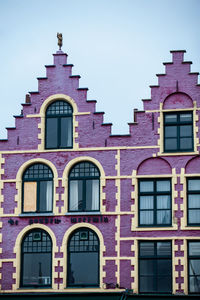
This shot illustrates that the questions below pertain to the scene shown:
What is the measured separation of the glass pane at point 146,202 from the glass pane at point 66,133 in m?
3.75

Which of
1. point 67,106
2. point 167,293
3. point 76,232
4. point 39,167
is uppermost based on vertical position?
point 67,106

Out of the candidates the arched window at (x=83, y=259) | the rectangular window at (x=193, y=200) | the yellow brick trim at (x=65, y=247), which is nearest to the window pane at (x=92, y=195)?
the yellow brick trim at (x=65, y=247)

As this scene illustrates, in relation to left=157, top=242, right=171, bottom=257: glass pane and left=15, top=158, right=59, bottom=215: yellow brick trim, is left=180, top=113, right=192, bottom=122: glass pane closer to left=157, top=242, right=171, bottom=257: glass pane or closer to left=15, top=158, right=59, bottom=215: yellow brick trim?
left=157, top=242, right=171, bottom=257: glass pane

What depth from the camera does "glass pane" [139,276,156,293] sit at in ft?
108

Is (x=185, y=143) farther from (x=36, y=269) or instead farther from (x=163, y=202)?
(x=36, y=269)

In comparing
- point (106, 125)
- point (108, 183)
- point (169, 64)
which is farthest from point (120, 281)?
point (169, 64)

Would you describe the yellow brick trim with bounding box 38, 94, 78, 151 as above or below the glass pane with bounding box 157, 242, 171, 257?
above

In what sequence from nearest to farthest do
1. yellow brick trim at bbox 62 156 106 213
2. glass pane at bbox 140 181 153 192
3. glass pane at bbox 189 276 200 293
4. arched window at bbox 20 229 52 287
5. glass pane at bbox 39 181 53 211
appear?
glass pane at bbox 189 276 200 293
arched window at bbox 20 229 52 287
glass pane at bbox 140 181 153 192
yellow brick trim at bbox 62 156 106 213
glass pane at bbox 39 181 53 211

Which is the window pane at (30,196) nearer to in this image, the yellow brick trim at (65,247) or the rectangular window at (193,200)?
the yellow brick trim at (65,247)

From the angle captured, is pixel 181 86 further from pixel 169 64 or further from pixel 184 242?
pixel 184 242

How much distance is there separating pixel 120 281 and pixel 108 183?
3.91 metres

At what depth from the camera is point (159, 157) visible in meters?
33.9

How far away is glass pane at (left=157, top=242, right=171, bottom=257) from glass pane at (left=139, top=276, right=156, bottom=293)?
1010mm

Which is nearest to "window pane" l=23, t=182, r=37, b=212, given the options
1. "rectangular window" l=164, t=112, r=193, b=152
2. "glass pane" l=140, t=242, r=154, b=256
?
"glass pane" l=140, t=242, r=154, b=256
